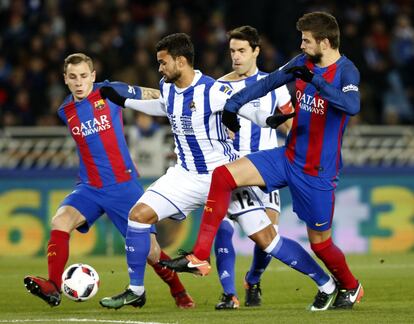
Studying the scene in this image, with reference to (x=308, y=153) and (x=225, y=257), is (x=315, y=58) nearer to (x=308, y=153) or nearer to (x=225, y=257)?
(x=308, y=153)

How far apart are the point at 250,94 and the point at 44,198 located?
24.6ft

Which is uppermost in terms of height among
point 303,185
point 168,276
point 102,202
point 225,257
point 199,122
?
point 199,122

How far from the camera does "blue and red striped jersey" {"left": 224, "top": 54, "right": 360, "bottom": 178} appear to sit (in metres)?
9.21

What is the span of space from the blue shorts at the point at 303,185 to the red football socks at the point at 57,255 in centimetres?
178

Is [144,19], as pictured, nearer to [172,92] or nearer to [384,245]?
[384,245]

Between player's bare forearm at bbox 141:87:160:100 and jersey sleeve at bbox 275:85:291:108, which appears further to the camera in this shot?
jersey sleeve at bbox 275:85:291:108

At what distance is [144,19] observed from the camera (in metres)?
20.0

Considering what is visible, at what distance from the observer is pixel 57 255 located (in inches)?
390

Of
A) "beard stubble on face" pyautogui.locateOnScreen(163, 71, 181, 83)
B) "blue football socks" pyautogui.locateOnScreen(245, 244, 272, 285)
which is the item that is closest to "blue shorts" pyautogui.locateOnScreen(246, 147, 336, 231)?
"beard stubble on face" pyautogui.locateOnScreen(163, 71, 181, 83)

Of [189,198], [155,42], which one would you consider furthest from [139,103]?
[155,42]

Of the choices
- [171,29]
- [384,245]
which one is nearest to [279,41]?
[171,29]

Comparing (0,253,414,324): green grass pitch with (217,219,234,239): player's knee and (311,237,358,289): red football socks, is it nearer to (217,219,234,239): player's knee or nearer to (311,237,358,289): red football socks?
(311,237,358,289): red football socks

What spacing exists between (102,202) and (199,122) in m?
1.28

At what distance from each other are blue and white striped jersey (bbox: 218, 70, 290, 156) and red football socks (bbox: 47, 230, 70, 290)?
179cm
